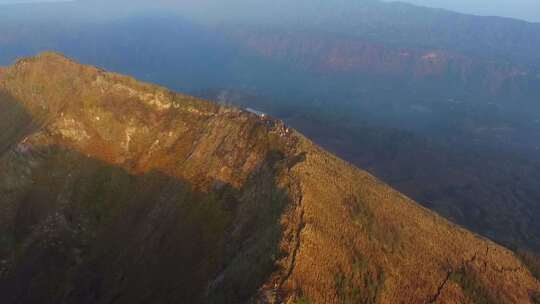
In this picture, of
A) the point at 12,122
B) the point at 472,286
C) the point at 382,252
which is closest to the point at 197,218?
the point at 382,252

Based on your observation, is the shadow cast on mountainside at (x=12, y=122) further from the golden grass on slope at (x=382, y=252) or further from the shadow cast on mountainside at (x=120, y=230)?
the golden grass on slope at (x=382, y=252)

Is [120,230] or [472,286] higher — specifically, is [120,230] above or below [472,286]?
below

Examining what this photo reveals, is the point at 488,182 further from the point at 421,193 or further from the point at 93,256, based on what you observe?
the point at 93,256

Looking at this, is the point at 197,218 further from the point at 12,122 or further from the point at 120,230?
the point at 12,122

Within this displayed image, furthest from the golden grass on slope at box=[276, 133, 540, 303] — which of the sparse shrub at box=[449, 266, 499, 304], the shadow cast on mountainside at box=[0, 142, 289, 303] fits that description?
the shadow cast on mountainside at box=[0, 142, 289, 303]

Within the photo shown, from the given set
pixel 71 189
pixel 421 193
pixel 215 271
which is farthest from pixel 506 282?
pixel 421 193

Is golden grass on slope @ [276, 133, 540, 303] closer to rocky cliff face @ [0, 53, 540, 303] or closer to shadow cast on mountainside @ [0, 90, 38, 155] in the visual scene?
rocky cliff face @ [0, 53, 540, 303]
